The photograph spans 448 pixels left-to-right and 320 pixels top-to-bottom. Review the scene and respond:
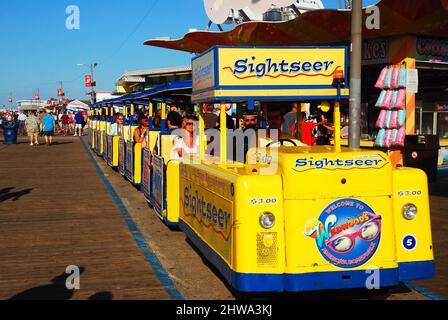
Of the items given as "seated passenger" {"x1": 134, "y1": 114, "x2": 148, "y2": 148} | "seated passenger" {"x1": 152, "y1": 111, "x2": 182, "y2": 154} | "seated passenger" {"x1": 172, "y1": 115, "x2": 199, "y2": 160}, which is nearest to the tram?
"seated passenger" {"x1": 172, "y1": 115, "x2": 199, "y2": 160}

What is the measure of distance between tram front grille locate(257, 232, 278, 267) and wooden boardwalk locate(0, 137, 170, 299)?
1.21 meters

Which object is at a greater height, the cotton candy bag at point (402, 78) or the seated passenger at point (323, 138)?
the cotton candy bag at point (402, 78)

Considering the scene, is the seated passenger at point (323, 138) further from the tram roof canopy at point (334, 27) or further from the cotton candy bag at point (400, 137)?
the tram roof canopy at point (334, 27)

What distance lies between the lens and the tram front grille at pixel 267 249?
487 cm

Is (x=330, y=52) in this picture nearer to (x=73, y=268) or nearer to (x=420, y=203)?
(x=420, y=203)

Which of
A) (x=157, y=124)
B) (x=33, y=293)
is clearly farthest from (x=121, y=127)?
(x=33, y=293)

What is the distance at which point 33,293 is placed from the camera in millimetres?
Answer: 5637

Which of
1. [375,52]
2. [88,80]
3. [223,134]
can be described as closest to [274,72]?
[223,134]

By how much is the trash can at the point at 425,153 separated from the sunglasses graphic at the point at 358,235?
9263 millimetres

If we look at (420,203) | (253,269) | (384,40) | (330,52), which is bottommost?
(253,269)

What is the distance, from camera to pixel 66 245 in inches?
301

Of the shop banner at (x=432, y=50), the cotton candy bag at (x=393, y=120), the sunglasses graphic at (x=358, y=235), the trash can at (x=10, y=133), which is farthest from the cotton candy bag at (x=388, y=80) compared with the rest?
the trash can at (x=10, y=133)

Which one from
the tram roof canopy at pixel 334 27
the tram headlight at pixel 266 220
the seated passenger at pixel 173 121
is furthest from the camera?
the tram roof canopy at pixel 334 27
